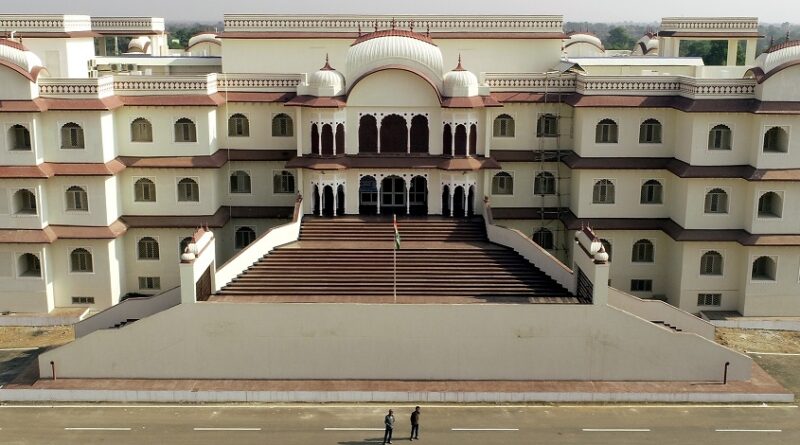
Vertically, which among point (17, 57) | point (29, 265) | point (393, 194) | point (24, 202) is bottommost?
point (29, 265)

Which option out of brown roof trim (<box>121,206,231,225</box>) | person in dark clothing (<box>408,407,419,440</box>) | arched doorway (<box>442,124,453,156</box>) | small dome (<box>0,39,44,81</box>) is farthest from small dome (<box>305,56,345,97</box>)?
person in dark clothing (<box>408,407,419,440</box>)

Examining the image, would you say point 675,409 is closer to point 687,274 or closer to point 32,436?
point 687,274

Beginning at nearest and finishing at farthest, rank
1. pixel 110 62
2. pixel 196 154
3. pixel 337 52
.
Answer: pixel 196 154, pixel 337 52, pixel 110 62

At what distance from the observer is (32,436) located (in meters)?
21.7

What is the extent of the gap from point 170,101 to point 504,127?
490 inches

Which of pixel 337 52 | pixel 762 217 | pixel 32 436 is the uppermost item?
pixel 337 52

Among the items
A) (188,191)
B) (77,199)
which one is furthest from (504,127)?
(77,199)

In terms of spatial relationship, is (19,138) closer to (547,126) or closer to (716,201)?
(547,126)

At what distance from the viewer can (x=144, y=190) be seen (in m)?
31.4

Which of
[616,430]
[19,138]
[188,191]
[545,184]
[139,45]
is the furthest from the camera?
[139,45]

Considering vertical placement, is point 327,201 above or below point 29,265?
above

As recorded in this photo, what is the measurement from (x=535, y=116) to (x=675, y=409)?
13.0 metres

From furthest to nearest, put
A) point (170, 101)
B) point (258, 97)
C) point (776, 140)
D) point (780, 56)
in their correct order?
point (258, 97) → point (170, 101) → point (776, 140) → point (780, 56)

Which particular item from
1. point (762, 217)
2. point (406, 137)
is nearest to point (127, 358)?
point (406, 137)
